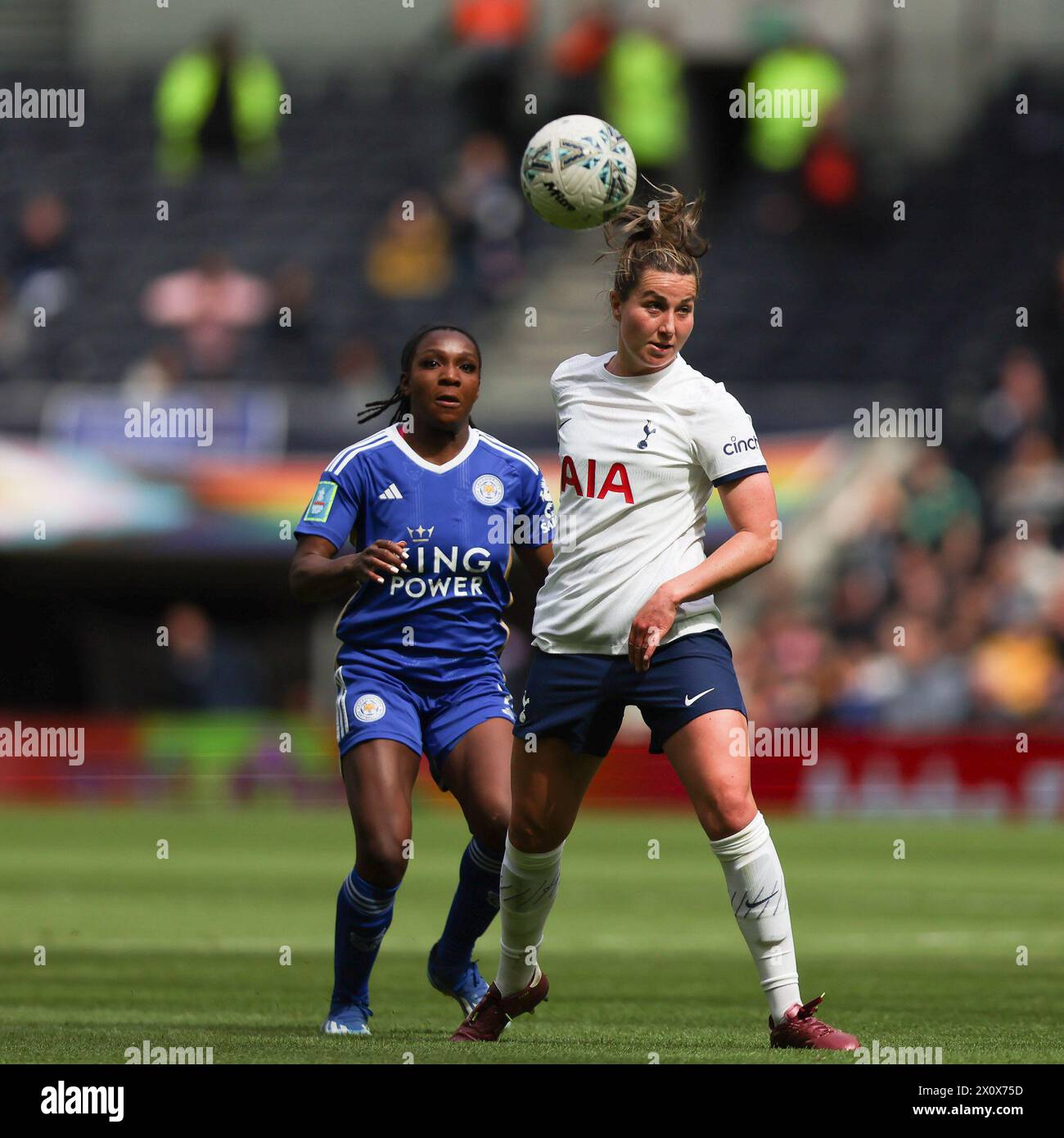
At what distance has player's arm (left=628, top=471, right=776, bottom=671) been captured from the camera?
23.1ft

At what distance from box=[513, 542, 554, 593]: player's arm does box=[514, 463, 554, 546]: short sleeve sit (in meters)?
0.02

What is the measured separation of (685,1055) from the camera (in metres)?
7.20

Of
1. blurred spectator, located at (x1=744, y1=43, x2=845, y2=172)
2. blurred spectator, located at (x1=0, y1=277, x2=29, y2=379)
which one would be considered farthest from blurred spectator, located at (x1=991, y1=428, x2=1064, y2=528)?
blurred spectator, located at (x1=0, y1=277, x2=29, y2=379)

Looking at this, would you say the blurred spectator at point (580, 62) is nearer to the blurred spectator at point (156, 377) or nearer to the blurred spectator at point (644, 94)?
the blurred spectator at point (644, 94)

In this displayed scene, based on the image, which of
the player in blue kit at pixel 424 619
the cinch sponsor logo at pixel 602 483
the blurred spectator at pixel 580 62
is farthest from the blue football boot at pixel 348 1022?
the blurred spectator at pixel 580 62

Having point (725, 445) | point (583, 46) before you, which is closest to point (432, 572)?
point (725, 445)

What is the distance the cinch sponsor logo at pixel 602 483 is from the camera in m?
7.36

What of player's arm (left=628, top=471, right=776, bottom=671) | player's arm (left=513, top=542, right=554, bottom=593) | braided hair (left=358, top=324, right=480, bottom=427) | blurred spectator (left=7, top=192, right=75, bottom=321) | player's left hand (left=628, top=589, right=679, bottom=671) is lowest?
player's left hand (left=628, top=589, right=679, bottom=671)

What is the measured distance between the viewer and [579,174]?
8.07 m

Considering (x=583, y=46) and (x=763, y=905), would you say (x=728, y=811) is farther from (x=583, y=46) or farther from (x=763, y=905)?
(x=583, y=46)

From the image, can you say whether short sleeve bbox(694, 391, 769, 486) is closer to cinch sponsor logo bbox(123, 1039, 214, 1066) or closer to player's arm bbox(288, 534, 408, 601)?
player's arm bbox(288, 534, 408, 601)

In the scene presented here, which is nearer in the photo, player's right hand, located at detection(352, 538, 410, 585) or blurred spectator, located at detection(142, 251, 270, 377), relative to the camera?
player's right hand, located at detection(352, 538, 410, 585)

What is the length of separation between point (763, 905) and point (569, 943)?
523 centimetres

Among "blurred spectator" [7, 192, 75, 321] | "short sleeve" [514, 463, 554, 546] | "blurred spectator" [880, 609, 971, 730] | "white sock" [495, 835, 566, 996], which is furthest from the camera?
"blurred spectator" [7, 192, 75, 321]
